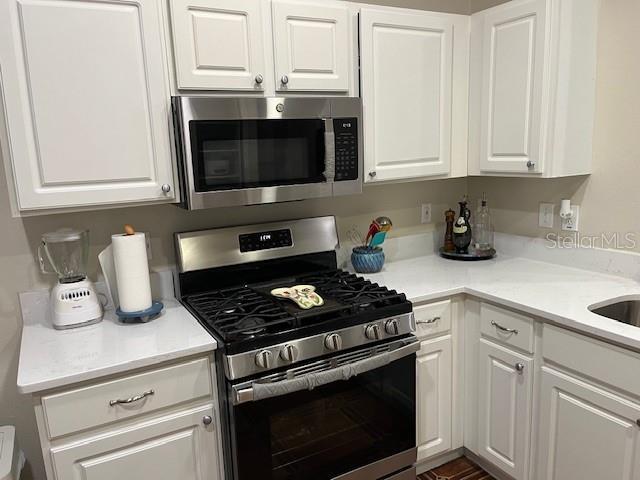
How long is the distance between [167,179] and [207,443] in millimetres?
910

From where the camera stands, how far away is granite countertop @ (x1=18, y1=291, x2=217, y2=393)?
1473 millimetres

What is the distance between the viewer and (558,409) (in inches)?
72.9

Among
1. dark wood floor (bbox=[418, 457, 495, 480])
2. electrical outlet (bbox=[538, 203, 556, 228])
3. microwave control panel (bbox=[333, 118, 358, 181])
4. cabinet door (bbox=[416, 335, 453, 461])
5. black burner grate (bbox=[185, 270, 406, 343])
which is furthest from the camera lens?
electrical outlet (bbox=[538, 203, 556, 228])

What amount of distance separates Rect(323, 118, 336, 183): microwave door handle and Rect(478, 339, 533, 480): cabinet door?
3.15ft

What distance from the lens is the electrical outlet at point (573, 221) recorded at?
2316 millimetres

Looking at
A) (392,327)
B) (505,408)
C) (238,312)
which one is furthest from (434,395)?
(238,312)

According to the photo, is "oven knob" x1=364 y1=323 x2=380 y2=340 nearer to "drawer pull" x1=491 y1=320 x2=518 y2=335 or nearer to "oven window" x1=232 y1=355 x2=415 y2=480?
"oven window" x1=232 y1=355 x2=415 y2=480

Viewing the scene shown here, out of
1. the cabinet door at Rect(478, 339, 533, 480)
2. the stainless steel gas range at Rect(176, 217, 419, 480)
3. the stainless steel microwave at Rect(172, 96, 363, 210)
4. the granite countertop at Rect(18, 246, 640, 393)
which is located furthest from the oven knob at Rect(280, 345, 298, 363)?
the cabinet door at Rect(478, 339, 533, 480)

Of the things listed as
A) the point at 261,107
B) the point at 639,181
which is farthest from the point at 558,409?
the point at 261,107

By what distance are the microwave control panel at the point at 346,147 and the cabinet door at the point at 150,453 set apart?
3.34 feet

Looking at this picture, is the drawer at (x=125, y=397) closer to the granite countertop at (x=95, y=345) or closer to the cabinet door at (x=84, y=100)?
the granite countertop at (x=95, y=345)

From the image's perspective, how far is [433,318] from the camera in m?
2.13

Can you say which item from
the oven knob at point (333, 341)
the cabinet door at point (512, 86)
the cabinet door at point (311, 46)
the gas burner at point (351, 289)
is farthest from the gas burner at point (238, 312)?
the cabinet door at point (512, 86)

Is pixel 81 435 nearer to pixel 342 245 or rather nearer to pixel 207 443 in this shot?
pixel 207 443
